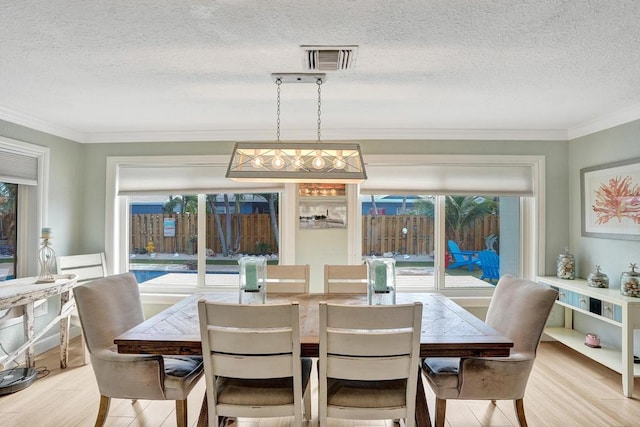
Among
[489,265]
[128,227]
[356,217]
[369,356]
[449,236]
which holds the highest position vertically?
[356,217]

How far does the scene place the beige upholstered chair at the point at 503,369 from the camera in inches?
83.2

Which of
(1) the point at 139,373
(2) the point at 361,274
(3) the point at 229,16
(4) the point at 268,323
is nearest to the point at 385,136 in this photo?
(2) the point at 361,274

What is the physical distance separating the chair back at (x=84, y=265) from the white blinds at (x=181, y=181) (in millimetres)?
764

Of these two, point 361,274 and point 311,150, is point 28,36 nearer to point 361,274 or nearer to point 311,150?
point 311,150

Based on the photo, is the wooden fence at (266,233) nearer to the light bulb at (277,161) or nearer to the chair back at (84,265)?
the chair back at (84,265)

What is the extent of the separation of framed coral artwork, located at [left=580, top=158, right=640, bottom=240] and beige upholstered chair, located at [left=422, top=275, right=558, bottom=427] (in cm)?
170

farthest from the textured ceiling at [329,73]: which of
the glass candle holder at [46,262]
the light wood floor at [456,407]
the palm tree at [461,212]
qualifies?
the light wood floor at [456,407]

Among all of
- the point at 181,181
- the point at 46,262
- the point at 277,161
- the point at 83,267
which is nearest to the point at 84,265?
the point at 83,267

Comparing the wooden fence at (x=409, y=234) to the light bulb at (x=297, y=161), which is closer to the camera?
the light bulb at (x=297, y=161)

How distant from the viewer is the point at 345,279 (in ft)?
10.1

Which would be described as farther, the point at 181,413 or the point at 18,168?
the point at 18,168

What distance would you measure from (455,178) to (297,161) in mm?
2318

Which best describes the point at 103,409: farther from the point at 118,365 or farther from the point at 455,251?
the point at 455,251

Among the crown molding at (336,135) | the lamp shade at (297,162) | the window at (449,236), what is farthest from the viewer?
the window at (449,236)
